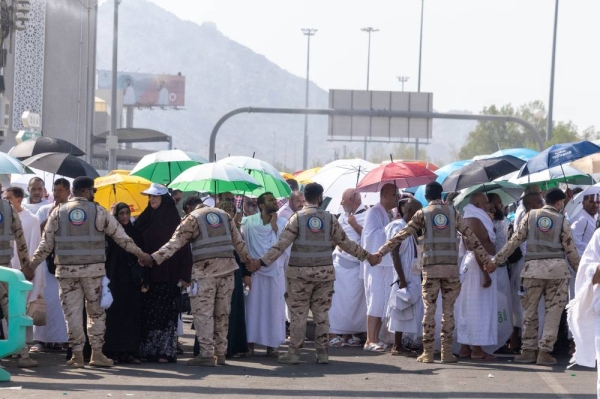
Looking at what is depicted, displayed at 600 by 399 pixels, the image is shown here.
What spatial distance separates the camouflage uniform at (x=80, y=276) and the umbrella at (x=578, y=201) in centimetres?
533

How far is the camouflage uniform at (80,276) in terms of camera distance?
12.2 m

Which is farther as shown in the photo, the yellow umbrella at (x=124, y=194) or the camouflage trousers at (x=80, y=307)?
the yellow umbrella at (x=124, y=194)

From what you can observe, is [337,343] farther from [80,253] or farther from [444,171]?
[80,253]

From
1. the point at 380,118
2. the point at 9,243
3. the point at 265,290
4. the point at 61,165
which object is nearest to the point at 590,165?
the point at 265,290

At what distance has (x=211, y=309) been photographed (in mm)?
12680

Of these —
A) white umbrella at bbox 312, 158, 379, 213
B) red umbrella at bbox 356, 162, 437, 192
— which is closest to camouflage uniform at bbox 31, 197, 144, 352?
red umbrella at bbox 356, 162, 437, 192

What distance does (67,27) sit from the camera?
43.3 m

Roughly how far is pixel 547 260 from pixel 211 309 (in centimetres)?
361

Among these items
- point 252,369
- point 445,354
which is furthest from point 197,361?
point 445,354

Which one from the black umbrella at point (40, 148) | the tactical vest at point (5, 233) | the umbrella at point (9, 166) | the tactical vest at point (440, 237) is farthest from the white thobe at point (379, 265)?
the black umbrella at point (40, 148)

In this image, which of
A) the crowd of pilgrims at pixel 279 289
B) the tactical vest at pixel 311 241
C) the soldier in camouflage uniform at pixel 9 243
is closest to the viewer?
the soldier in camouflage uniform at pixel 9 243

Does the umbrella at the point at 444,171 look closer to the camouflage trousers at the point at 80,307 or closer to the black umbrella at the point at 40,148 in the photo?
the black umbrella at the point at 40,148

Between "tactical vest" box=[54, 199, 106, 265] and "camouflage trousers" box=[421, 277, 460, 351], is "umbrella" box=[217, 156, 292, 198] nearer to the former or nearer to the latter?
"camouflage trousers" box=[421, 277, 460, 351]

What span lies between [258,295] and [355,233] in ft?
6.12
